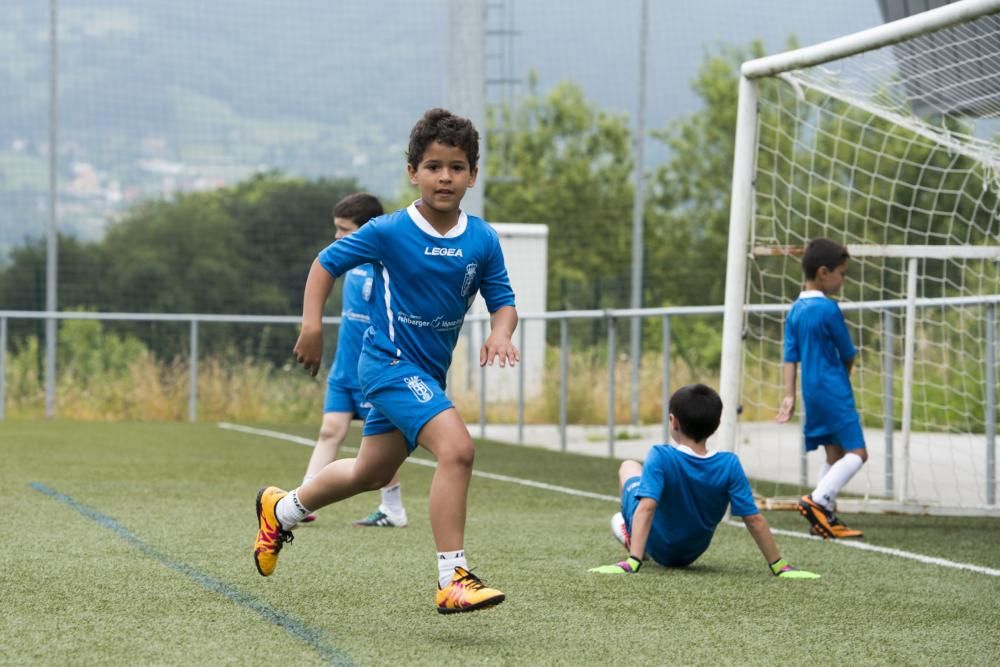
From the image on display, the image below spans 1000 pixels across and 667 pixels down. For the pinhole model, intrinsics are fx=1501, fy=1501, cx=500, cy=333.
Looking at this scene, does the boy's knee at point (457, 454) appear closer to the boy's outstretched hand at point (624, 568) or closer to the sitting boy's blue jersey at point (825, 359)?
the boy's outstretched hand at point (624, 568)

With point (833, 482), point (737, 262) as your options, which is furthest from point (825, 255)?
point (833, 482)

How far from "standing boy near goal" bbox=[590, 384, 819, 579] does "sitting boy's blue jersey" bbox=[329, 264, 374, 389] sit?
184cm

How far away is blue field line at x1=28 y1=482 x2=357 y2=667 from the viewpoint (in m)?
4.02

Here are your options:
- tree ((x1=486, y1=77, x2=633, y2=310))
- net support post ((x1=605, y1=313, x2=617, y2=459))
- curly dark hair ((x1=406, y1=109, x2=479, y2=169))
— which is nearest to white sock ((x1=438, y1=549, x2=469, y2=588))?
curly dark hair ((x1=406, y1=109, x2=479, y2=169))

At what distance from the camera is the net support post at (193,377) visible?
16641mm

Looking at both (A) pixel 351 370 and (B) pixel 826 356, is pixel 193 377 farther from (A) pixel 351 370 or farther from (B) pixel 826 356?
(B) pixel 826 356

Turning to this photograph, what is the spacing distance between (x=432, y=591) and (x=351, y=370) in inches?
88.8

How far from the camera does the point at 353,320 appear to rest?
7.10 m

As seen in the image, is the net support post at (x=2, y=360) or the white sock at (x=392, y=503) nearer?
the white sock at (x=392, y=503)

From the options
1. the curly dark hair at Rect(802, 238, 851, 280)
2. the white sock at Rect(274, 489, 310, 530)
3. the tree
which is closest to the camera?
the white sock at Rect(274, 489, 310, 530)

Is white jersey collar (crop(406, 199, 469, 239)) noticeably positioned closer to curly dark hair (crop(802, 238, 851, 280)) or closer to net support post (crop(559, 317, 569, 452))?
curly dark hair (crop(802, 238, 851, 280))

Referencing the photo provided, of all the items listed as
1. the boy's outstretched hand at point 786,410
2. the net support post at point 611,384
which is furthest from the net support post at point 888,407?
the net support post at point 611,384

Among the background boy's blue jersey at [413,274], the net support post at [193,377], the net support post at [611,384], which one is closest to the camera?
the background boy's blue jersey at [413,274]

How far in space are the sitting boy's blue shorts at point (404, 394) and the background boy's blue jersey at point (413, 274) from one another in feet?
0.18
